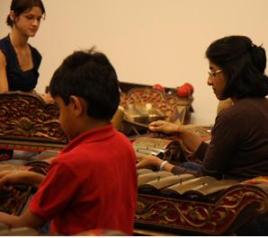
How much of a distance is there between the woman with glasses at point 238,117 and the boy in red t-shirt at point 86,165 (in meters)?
0.66

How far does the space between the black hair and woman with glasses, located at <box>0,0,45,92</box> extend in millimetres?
1773

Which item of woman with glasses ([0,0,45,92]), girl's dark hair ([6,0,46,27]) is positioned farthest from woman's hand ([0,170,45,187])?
girl's dark hair ([6,0,46,27])

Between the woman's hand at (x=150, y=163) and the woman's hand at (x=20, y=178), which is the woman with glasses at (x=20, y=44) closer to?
the woman's hand at (x=150, y=163)

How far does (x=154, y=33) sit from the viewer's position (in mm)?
4844

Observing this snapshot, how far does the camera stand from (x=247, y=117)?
205cm

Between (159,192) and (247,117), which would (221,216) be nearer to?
(159,192)

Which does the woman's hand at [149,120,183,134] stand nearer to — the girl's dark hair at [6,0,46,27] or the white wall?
the girl's dark hair at [6,0,46,27]

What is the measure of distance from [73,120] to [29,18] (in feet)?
6.29

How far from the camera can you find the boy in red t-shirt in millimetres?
1344

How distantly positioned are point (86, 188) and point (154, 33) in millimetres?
3596

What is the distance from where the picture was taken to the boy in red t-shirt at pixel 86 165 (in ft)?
4.41

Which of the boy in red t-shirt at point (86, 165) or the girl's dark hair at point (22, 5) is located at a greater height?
the girl's dark hair at point (22, 5)

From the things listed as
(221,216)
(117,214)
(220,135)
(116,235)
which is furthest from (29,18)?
(116,235)

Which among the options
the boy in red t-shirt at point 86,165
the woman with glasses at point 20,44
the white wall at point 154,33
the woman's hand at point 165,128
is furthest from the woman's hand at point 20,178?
the white wall at point 154,33
